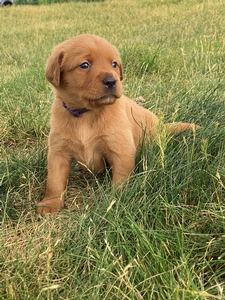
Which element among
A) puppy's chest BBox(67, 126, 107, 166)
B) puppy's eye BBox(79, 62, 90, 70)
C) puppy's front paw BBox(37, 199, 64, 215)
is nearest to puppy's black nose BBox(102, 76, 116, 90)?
puppy's eye BBox(79, 62, 90, 70)

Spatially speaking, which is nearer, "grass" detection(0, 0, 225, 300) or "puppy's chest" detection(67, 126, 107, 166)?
"grass" detection(0, 0, 225, 300)

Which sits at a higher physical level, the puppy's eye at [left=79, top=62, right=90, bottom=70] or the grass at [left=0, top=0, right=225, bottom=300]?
the puppy's eye at [left=79, top=62, right=90, bottom=70]

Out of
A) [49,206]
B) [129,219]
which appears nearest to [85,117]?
[49,206]

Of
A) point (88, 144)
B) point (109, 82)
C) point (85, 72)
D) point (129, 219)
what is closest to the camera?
point (129, 219)

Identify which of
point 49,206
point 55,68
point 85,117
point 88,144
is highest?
point 55,68

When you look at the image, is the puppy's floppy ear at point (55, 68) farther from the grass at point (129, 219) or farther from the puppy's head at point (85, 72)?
the grass at point (129, 219)

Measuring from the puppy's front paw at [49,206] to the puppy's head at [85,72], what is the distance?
1.96 feet

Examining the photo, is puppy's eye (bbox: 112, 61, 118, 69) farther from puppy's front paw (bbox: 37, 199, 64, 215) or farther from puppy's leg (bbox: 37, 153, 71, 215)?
puppy's front paw (bbox: 37, 199, 64, 215)

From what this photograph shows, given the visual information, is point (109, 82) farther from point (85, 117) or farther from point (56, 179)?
point (56, 179)

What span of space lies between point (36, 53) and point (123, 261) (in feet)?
18.3

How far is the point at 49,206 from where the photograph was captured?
7.43ft

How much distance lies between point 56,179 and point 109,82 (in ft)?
2.34

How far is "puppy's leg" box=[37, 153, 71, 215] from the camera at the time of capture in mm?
2340

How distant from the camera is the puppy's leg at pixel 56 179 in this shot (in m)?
2.34
